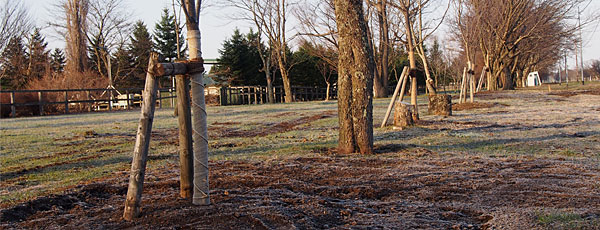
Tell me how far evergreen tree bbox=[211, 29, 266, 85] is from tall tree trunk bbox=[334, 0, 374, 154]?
37680 mm

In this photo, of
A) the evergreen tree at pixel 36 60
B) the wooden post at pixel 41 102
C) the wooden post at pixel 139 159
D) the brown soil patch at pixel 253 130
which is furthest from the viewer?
the evergreen tree at pixel 36 60

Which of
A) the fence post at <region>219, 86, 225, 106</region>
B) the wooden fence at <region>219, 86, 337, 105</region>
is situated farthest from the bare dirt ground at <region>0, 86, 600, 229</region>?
the wooden fence at <region>219, 86, 337, 105</region>

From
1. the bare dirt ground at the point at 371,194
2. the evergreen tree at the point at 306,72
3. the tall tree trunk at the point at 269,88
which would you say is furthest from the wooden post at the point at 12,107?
the evergreen tree at the point at 306,72

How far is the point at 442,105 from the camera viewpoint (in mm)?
14602

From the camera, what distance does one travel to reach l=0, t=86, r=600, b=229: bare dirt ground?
373cm

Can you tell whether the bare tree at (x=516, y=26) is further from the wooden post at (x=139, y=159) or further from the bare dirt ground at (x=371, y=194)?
the wooden post at (x=139, y=159)

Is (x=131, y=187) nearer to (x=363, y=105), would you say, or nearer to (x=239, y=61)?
(x=363, y=105)

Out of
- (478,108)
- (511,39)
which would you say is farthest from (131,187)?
(511,39)

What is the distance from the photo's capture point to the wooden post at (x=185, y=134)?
418 cm

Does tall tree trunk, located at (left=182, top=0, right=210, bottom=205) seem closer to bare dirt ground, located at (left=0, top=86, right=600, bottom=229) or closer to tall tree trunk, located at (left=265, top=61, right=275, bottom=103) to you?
bare dirt ground, located at (left=0, top=86, right=600, bottom=229)

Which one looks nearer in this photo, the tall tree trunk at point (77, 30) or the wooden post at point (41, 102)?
the wooden post at point (41, 102)

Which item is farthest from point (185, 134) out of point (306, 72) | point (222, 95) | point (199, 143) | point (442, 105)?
point (306, 72)

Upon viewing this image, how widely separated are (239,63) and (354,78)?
128 feet

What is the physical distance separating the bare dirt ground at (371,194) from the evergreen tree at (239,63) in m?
38.0
